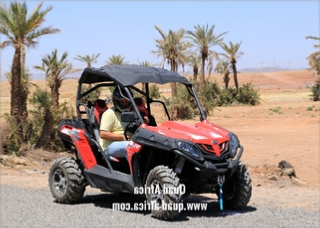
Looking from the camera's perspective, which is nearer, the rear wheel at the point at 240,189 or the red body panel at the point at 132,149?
the red body panel at the point at 132,149

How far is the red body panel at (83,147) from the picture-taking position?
8898 mm

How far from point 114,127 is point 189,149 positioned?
1563 mm

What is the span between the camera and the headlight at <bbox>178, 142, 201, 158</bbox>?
746 centimetres

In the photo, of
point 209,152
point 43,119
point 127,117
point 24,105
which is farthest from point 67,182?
point 24,105

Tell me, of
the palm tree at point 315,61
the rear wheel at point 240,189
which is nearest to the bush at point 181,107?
the palm tree at point 315,61

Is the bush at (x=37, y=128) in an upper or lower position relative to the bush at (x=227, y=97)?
lower

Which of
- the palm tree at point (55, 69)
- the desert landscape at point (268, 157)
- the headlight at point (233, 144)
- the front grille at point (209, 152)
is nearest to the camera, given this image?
the front grille at point (209, 152)

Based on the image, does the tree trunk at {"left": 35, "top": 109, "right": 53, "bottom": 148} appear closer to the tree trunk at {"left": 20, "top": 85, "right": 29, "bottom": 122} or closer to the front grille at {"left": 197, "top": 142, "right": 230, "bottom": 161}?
the tree trunk at {"left": 20, "top": 85, "right": 29, "bottom": 122}

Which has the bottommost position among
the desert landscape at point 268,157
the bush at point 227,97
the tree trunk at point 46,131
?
the desert landscape at point 268,157

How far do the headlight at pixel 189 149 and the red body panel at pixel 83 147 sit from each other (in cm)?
192

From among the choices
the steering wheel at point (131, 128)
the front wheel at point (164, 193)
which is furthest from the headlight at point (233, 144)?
the steering wheel at point (131, 128)

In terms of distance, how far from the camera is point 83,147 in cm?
903

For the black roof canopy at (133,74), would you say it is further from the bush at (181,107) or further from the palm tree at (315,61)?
the palm tree at (315,61)

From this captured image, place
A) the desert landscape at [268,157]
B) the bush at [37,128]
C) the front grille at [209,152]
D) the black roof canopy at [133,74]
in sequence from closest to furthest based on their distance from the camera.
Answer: the front grille at [209,152]
the black roof canopy at [133,74]
the desert landscape at [268,157]
the bush at [37,128]
